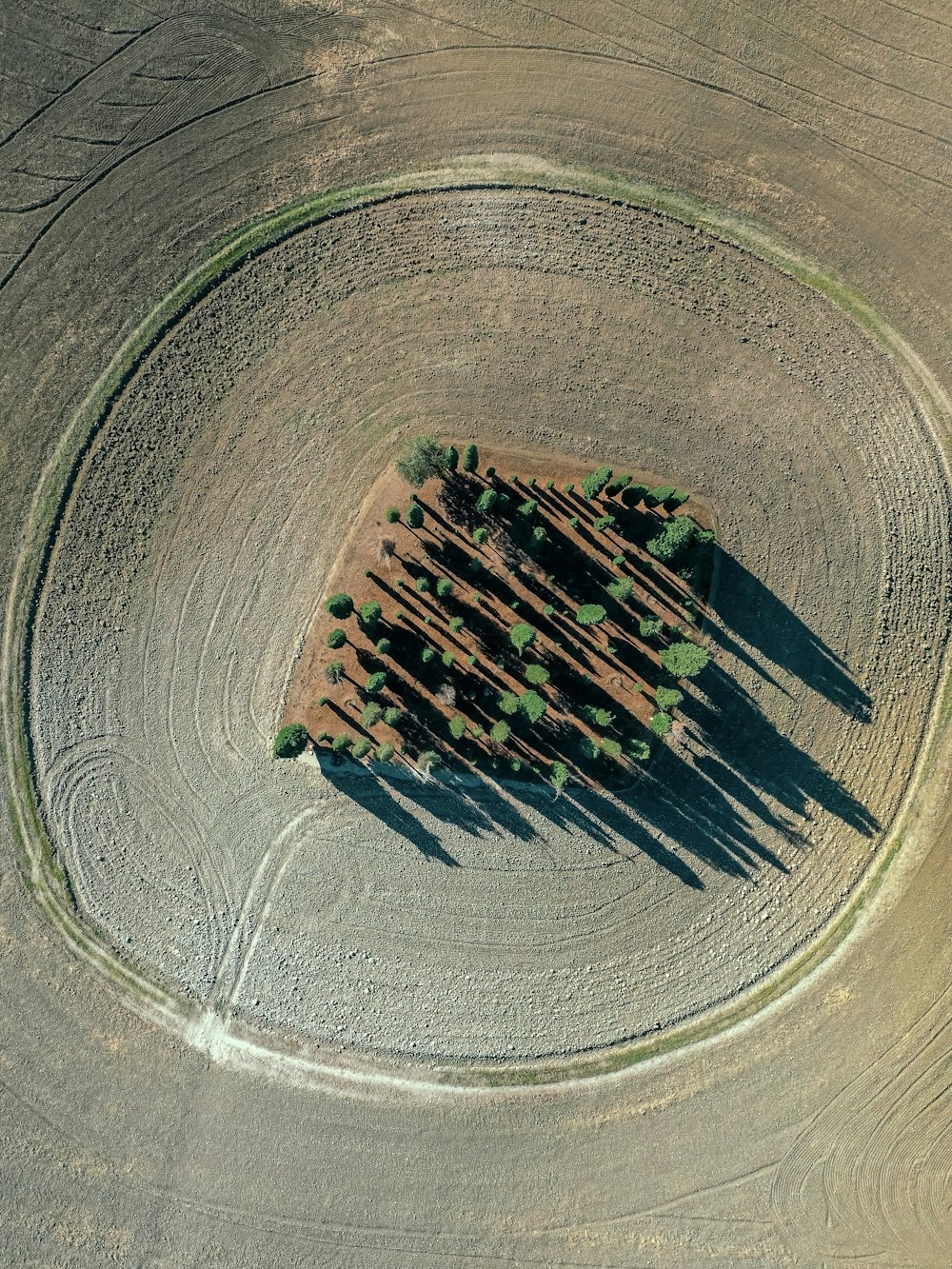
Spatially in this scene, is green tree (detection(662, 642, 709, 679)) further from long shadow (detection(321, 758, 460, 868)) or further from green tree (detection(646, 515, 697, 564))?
long shadow (detection(321, 758, 460, 868))

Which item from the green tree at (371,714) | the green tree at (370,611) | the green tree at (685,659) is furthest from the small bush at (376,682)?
the green tree at (685,659)

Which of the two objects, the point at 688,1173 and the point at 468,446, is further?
the point at 688,1173

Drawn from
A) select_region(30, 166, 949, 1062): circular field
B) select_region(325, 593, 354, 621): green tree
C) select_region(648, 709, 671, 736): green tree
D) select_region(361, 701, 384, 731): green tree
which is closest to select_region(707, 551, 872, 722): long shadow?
select_region(30, 166, 949, 1062): circular field

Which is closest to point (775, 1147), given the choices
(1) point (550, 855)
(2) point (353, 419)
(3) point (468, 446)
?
(1) point (550, 855)

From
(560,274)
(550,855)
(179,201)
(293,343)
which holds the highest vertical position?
(179,201)

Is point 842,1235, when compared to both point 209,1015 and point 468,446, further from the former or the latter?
point 468,446

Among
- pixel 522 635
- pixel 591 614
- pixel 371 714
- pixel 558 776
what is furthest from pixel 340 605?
pixel 558 776

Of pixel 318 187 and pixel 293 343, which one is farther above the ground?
pixel 318 187
